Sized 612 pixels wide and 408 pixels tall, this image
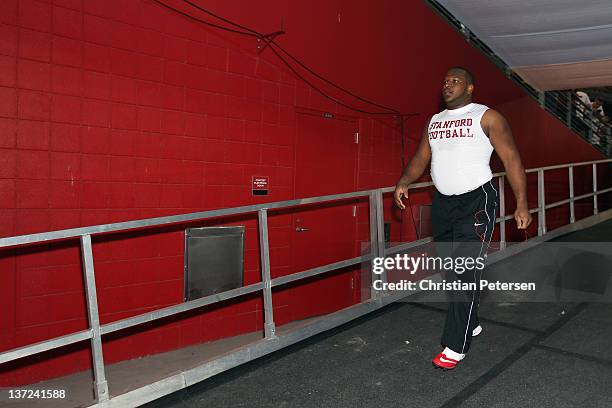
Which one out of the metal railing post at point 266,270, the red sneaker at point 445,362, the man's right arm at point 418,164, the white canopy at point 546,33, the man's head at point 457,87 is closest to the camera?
the red sneaker at point 445,362

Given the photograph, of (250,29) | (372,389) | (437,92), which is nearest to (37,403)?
(372,389)

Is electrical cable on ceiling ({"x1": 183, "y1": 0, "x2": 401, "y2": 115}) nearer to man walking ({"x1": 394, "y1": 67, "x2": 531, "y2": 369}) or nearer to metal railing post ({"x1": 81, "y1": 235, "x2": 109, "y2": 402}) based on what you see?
man walking ({"x1": 394, "y1": 67, "x2": 531, "y2": 369})

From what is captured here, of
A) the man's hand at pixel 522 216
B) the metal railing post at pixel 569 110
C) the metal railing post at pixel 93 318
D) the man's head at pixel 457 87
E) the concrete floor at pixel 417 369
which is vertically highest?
the metal railing post at pixel 569 110

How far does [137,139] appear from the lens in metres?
4.14

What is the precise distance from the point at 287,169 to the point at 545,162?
20.9 ft

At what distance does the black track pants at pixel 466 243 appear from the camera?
2.99m

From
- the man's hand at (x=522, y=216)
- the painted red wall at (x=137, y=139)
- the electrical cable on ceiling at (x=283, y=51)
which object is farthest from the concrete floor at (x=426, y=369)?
the electrical cable on ceiling at (x=283, y=51)

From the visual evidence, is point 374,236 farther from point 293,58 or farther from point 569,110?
point 569,110

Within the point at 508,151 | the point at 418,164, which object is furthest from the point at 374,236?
the point at 508,151

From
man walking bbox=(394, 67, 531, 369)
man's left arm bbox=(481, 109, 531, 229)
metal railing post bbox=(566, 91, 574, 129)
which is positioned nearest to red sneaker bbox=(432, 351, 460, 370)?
man walking bbox=(394, 67, 531, 369)

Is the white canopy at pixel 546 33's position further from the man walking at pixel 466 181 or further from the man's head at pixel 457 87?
the man walking at pixel 466 181

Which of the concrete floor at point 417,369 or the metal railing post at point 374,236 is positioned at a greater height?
the metal railing post at point 374,236

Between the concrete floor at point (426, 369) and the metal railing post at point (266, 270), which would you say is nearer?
the concrete floor at point (426, 369)

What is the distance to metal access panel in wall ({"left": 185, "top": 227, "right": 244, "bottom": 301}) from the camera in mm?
4547
